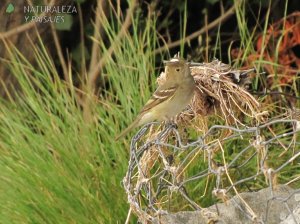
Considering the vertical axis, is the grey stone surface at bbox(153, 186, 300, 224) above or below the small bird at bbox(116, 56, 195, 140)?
below

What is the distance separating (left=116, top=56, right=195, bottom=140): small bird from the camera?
3205mm

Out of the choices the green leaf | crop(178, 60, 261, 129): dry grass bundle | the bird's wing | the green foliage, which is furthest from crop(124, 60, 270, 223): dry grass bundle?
the green leaf

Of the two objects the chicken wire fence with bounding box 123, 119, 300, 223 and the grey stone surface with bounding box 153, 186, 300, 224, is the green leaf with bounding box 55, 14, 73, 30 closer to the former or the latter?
the chicken wire fence with bounding box 123, 119, 300, 223

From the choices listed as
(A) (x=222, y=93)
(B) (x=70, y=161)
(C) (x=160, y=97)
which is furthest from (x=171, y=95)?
(B) (x=70, y=161)

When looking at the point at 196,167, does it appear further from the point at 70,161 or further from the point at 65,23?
the point at 65,23

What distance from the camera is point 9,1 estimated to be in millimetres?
5184

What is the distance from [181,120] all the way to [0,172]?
97 cm

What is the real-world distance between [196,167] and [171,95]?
0.48m

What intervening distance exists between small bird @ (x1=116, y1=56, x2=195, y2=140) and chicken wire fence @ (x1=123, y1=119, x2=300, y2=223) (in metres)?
0.09

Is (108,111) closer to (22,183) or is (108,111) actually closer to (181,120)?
(22,183)

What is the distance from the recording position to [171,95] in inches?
135

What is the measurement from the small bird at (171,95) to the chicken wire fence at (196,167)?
0.09 meters

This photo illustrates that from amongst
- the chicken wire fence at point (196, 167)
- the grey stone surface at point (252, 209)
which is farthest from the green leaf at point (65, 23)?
the grey stone surface at point (252, 209)

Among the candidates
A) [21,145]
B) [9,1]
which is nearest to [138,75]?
[21,145]
